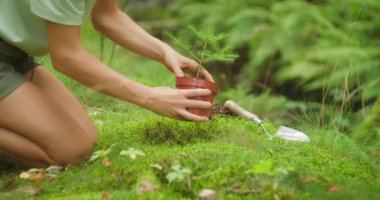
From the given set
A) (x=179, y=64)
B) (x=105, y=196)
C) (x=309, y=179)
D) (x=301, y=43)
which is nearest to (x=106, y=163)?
(x=105, y=196)

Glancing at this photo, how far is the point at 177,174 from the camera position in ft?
6.50

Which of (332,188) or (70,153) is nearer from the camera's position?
(332,188)

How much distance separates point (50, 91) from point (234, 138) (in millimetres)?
913

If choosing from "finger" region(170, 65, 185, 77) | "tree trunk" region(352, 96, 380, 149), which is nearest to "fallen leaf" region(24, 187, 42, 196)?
"finger" region(170, 65, 185, 77)

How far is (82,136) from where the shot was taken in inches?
104

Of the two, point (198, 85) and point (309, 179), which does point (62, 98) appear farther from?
point (309, 179)

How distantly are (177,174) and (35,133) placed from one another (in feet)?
2.89

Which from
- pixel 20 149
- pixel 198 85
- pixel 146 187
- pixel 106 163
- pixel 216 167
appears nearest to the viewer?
pixel 146 187

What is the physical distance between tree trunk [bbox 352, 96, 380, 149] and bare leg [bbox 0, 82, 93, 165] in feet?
4.28

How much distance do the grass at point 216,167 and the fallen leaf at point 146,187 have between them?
1 cm

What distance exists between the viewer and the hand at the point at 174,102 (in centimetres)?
230

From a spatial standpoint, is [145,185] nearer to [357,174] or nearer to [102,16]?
[357,174]

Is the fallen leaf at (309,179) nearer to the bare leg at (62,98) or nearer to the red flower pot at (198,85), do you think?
the red flower pot at (198,85)

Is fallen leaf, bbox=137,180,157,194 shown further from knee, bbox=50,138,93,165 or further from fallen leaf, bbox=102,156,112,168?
knee, bbox=50,138,93,165
